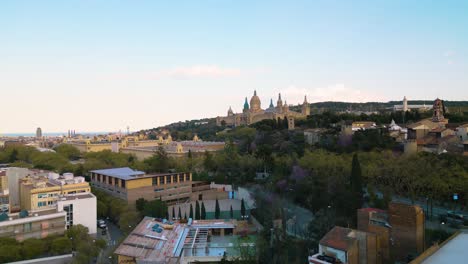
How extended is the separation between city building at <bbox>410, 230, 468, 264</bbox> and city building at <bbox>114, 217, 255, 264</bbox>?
306 inches

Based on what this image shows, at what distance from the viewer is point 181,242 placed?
68.0 feet

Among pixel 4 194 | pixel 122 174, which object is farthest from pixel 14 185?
pixel 122 174

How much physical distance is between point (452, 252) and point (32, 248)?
1902cm

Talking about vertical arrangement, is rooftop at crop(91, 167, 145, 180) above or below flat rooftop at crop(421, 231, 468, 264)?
above

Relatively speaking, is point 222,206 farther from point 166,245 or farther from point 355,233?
point 355,233

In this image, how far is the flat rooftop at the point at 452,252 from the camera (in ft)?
42.6

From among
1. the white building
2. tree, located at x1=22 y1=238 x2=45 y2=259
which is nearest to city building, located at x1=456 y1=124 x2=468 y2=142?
Answer: the white building

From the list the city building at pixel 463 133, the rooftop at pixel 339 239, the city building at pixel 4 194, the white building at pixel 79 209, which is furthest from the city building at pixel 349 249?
the city building at pixel 4 194

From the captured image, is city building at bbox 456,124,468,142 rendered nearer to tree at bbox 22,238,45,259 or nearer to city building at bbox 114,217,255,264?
city building at bbox 114,217,255,264

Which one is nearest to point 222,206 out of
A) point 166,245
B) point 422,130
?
point 166,245

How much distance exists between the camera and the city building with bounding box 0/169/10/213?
25145 mm

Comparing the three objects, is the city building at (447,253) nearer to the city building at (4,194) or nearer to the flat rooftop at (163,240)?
the flat rooftop at (163,240)

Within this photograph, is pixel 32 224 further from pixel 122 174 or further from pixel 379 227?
pixel 379 227

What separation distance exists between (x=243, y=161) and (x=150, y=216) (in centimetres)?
1208
